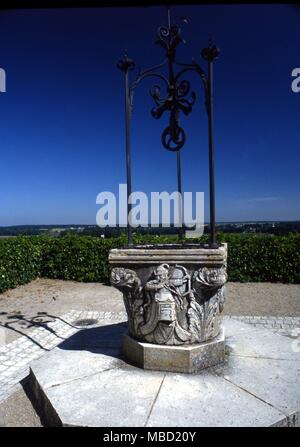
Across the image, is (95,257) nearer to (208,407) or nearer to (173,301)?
(173,301)

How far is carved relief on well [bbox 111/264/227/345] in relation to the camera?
3371 millimetres

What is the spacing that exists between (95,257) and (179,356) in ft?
24.1

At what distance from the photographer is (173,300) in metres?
3.41

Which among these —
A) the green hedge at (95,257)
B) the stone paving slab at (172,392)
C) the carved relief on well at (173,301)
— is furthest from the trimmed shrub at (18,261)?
the carved relief on well at (173,301)

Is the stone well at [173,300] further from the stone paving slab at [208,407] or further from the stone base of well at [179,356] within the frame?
the stone paving slab at [208,407]

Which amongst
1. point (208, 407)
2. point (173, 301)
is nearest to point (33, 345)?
point (173, 301)

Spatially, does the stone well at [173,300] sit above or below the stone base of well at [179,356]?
above

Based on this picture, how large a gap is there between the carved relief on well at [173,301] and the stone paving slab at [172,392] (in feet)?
1.25

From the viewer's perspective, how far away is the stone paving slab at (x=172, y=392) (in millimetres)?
2691

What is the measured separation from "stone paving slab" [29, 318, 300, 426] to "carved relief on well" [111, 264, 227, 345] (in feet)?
1.25

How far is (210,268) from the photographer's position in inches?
131

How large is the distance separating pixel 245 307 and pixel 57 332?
3960mm

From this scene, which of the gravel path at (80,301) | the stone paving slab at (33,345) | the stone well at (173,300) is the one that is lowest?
the stone paving slab at (33,345)
